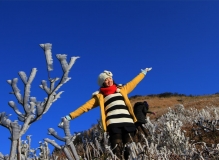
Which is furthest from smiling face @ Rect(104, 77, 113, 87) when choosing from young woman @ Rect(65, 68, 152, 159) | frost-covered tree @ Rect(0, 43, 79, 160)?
frost-covered tree @ Rect(0, 43, 79, 160)

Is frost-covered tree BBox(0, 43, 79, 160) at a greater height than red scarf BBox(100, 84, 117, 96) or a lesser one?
lesser

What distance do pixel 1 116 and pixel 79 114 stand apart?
4341 mm

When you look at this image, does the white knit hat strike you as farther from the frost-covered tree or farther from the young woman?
the frost-covered tree

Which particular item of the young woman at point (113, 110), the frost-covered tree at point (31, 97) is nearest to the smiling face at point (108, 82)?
the young woman at point (113, 110)

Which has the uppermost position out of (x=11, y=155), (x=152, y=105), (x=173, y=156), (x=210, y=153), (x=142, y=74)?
(x=152, y=105)

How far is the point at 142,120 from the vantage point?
839 cm

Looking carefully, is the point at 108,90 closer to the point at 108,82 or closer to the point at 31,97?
the point at 108,82

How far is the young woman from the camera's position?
5.56 meters

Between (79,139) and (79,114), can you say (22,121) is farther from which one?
(79,139)

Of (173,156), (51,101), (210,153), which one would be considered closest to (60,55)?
(51,101)

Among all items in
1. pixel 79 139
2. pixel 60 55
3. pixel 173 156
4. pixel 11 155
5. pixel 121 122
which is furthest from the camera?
pixel 79 139

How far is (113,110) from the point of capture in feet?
18.6

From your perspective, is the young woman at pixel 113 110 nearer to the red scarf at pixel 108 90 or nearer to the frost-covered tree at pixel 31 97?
the red scarf at pixel 108 90

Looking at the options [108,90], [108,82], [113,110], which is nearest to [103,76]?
[108,82]
